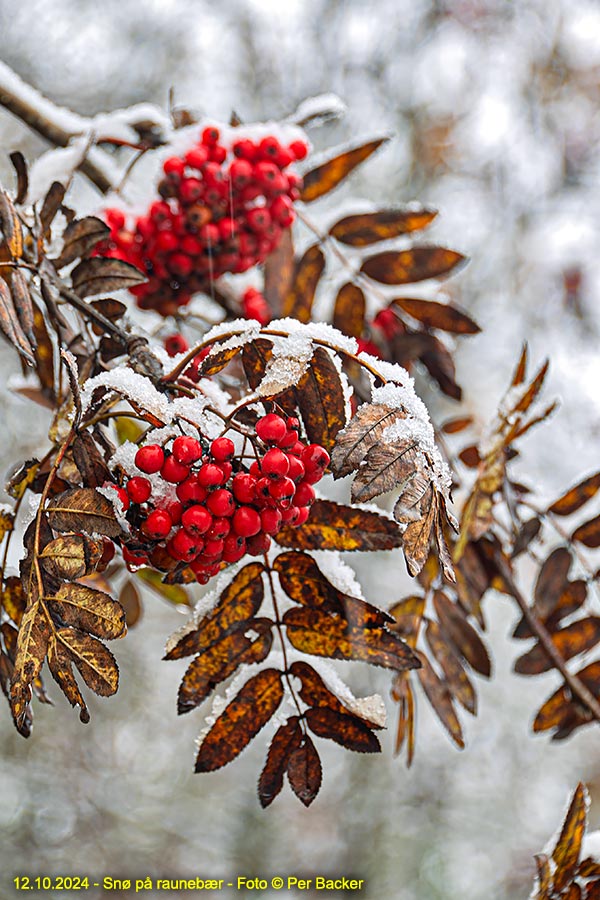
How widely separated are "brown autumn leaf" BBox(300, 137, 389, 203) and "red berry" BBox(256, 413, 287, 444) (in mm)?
882

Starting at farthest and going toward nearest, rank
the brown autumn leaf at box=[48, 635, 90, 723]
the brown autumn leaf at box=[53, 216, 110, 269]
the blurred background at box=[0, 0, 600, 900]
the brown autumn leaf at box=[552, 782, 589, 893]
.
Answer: the blurred background at box=[0, 0, 600, 900], the brown autumn leaf at box=[53, 216, 110, 269], the brown autumn leaf at box=[552, 782, 589, 893], the brown autumn leaf at box=[48, 635, 90, 723]

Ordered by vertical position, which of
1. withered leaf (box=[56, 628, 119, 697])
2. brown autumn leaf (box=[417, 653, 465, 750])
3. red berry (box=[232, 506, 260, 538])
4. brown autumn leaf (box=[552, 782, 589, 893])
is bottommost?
brown autumn leaf (box=[552, 782, 589, 893])

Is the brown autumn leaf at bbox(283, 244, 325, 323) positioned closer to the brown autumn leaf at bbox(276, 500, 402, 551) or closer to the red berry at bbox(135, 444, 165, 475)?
the brown autumn leaf at bbox(276, 500, 402, 551)

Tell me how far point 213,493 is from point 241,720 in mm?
269

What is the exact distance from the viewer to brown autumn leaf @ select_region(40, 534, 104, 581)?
66cm

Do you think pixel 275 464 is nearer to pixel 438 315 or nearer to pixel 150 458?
pixel 150 458

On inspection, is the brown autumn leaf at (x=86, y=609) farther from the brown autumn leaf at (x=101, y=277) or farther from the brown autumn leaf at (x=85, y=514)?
the brown autumn leaf at (x=101, y=277)

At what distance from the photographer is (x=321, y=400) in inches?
28.6

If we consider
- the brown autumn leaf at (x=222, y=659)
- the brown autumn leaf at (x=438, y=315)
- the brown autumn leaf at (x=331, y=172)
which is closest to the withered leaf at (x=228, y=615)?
the brown autumn leaf at (x=222, y=659)

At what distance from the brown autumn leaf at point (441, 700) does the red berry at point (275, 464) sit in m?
0.61

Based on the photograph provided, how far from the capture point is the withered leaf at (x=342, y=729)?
786mm

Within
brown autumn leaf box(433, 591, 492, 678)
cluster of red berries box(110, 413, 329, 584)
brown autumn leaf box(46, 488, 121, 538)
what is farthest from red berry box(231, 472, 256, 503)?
brown autumn leaf box(433, 591, 492, 678)

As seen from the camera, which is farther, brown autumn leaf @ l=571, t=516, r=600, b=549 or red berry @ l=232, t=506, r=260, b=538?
brown autumn leaf @ l=571, t=516, r=600, b=549

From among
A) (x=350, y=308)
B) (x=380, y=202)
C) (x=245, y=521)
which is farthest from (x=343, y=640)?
(x=380, y=202)
